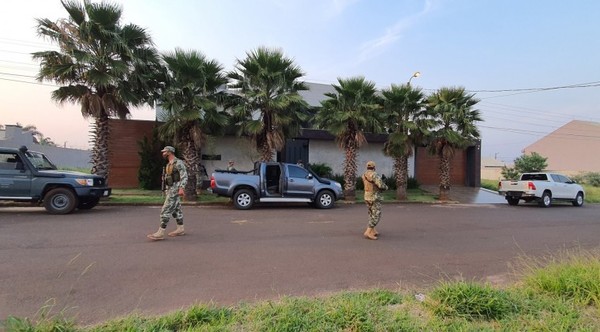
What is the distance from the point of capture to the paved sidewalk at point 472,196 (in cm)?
1980

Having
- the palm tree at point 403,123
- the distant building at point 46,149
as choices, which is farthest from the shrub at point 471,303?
the distant building at point 46,149

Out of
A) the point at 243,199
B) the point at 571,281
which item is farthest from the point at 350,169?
the point at 571,281

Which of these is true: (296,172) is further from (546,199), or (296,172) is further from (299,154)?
(546,199)

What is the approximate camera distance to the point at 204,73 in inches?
600

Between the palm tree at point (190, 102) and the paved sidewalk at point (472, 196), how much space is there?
44.2 ft

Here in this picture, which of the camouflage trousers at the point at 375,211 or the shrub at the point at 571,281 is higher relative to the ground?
→ the camouflage trousers at the point at 375,211

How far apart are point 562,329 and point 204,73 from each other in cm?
1455

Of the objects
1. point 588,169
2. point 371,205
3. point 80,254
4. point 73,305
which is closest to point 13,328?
point 73,305

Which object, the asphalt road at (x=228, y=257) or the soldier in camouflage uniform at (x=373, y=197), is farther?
the soldier in camouflage uniform at (x=373, y=197)

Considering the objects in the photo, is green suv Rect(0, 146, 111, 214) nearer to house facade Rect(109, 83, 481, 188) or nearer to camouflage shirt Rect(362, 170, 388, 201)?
house facade Rect(109, 83, 481, 188)

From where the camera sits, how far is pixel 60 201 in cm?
1103

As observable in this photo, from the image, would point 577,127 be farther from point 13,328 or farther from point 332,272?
point 13,328

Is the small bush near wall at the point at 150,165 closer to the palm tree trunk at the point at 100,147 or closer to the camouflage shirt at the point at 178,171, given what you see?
the palm tree trunk at the point at 100,147

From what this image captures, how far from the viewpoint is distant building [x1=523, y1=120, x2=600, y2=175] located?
48.0m
